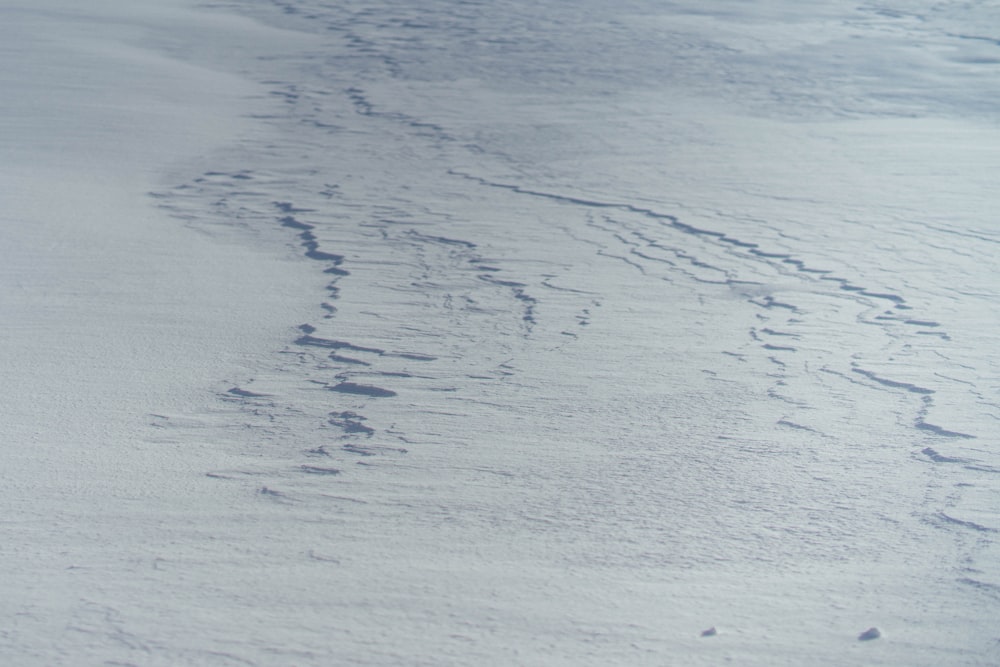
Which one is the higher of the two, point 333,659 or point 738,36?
point 738,36

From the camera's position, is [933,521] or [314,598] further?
[933,521]

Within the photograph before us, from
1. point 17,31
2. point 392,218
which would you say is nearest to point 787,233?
point 392,218

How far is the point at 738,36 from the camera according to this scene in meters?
9.34

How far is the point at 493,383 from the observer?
3025 millimetres

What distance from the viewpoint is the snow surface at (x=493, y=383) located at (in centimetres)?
200

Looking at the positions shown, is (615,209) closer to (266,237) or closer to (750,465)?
(266,237)

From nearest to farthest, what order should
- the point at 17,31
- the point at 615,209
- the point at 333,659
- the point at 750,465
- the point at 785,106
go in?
the point at 333,659 < the point at 750,465 < the point at 615,209 < the point at 785,106 < the point at 17,31

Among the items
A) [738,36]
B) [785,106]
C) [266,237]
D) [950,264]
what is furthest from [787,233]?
[738,36]

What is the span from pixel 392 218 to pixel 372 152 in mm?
1227

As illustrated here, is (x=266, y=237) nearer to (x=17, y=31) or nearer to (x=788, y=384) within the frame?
(x=788, y=384)

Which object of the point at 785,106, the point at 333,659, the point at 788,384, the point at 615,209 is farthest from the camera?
the point at 785,106

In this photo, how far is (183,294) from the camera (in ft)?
12.2

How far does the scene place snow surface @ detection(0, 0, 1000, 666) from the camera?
200cm

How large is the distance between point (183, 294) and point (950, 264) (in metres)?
2.54
